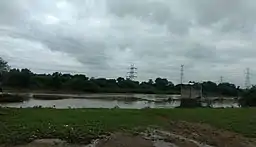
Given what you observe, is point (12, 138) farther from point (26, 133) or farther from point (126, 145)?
point (126, 145)

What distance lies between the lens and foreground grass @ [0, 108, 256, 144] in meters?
10.6

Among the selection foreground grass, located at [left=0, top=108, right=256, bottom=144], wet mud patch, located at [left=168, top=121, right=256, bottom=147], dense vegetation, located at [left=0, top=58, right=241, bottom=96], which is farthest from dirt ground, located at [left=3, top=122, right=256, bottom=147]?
dense vegetation, located at [left=0, top=58, right=241, bottom=96]

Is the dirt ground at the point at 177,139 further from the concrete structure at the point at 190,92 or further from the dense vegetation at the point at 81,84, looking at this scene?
the dense vegetation at the point at 81,84

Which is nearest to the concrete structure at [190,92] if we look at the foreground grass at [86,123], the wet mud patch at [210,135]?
the foreground grass at [86,123]

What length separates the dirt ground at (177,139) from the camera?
10.3m

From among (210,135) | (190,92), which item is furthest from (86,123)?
(190,92)

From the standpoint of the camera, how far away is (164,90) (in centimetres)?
8188

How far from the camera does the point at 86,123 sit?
1256cm

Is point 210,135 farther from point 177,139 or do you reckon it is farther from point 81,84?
point 81,84

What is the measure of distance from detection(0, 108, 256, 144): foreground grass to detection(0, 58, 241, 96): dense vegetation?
3402 cm

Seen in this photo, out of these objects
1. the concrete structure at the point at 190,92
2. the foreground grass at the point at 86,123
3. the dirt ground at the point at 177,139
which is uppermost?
the concrete structure at the point at 190,92

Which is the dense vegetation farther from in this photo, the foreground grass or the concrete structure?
the foreground grass

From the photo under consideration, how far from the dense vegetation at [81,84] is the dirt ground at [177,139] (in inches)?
1448

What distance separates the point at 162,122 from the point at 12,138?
6.14m
